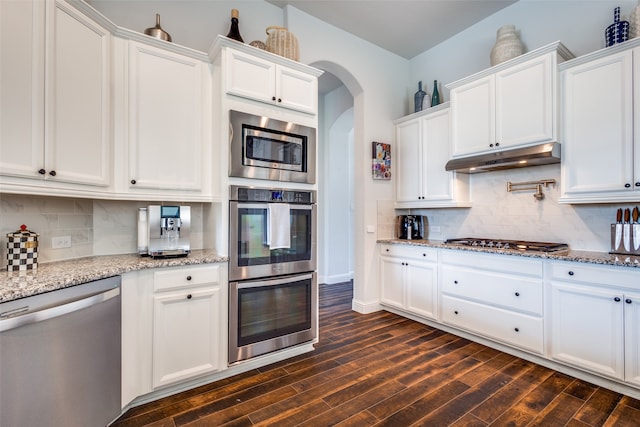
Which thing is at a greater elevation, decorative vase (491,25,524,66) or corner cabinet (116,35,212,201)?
decorative vase (491,25,524,66)

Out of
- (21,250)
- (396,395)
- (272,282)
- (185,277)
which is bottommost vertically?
(396,395)

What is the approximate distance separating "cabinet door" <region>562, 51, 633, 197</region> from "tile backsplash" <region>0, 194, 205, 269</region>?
10.5ft

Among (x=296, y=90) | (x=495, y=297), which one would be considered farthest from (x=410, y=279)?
(x=296, y=90)

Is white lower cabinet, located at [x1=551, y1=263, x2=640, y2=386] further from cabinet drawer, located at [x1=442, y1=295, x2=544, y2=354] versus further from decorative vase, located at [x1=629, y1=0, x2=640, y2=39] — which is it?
decorative vase, located at [x1=629, y1=0, x2=640, y2=39]

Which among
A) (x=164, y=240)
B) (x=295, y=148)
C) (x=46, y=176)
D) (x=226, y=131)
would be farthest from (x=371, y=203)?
(x=46, y=176)

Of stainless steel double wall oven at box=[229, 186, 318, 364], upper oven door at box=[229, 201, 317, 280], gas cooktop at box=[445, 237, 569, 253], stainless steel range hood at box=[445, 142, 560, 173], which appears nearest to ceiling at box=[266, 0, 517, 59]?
stainless steel range hood at box=[445, 142, 560, 173]

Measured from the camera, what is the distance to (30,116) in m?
1.56

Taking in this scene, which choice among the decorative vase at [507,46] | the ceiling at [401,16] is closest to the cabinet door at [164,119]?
the ceiling at [401,16]

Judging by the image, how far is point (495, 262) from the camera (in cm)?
265

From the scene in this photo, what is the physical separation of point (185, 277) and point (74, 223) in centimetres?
90

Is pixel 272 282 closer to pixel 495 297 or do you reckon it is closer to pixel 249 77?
pixel 249 77

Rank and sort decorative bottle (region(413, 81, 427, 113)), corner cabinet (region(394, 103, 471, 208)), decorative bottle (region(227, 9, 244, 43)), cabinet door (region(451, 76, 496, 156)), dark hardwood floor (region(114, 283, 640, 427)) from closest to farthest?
1. dark hardwood floor (region(114, 283, 640, 427))
2. decorative bottle (region(227, 9, 244, 43))
3. cabinet door (region(451, 76, 496, 156))
4. corner cabinet (region(394, 103, 471, 208))
5. decorative bottle (region(413, 81, 427, 113))

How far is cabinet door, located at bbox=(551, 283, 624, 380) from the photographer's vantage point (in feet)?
6.61

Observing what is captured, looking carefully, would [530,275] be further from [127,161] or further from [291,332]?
[127,161]
